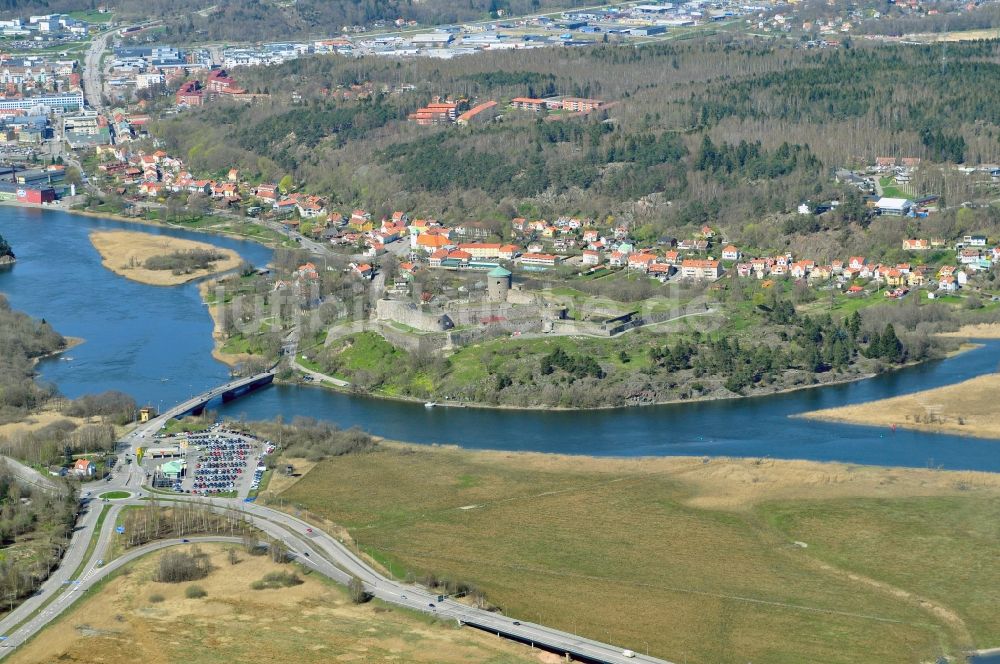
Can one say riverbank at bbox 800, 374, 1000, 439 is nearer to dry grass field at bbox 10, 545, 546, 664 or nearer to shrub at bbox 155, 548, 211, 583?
dry grass field at bbox 10, 545, 546, 664

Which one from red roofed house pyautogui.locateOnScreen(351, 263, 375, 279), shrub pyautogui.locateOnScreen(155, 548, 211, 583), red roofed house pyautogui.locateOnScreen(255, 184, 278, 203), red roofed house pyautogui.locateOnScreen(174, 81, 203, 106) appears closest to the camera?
shrub pyautogui.locateOnScreen(155, 548, 211, 583)

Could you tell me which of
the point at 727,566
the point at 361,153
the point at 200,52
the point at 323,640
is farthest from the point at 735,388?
the point at 200,52

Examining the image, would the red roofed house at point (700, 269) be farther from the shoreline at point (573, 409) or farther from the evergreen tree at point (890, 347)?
the shoreline at point (573, 409)

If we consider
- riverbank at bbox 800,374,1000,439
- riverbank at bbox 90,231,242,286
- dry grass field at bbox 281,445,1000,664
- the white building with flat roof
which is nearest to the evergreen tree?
riverbank at bbox 800,374,1000,439

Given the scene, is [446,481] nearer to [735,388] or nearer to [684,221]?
[735,388]

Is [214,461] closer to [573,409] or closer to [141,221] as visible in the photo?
[573,409]
